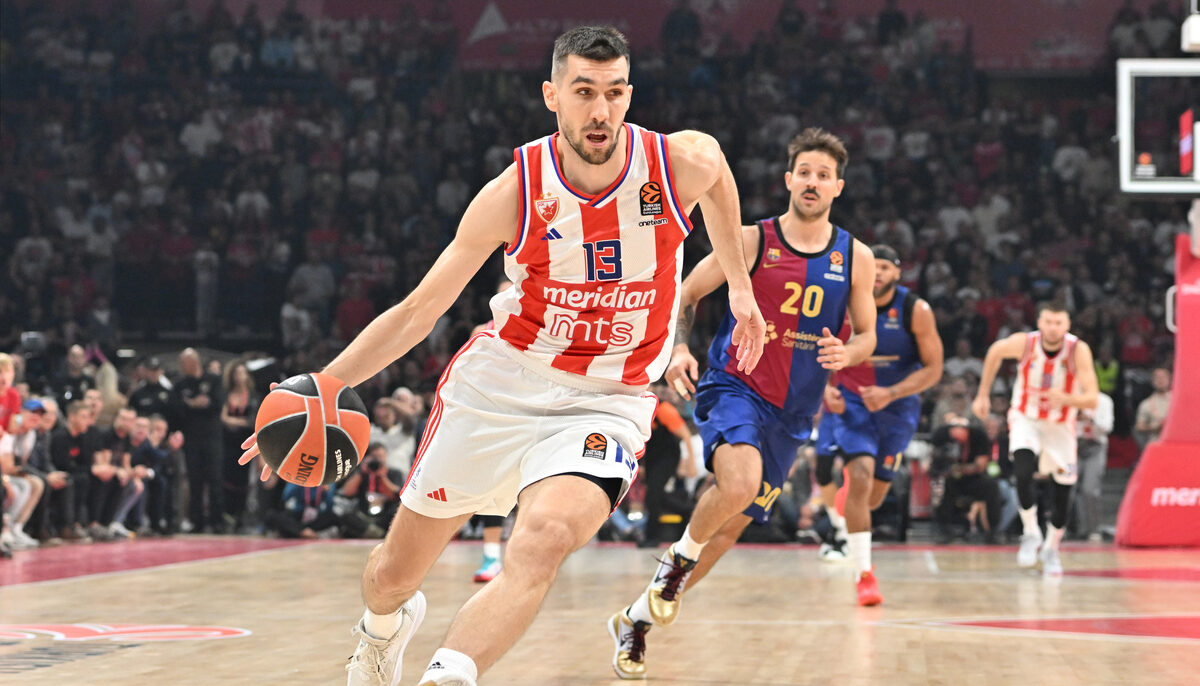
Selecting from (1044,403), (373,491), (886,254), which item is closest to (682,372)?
(886,254)

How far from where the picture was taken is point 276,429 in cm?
377

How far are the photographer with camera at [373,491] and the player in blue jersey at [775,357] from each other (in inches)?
322

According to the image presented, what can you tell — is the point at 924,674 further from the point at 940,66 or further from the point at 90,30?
the point at 90,30

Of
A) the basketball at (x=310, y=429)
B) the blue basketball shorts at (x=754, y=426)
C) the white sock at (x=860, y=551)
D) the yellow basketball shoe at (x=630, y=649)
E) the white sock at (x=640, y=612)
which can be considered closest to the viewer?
the basketball at (x=310, y=429)

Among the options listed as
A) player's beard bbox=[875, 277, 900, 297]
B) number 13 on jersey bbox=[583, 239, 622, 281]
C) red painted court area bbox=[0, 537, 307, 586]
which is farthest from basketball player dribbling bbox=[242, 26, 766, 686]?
red painted court area bbox=[0, 537, 307, 586]

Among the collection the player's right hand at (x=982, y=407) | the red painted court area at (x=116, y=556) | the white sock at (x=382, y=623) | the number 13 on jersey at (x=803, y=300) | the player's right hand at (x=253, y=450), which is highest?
the number 13 on jersey at (x=803, y=300)

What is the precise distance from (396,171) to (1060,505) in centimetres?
1242

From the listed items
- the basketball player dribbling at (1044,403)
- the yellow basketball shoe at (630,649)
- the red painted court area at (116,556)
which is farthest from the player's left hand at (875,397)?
the red painted court area at (116,556)

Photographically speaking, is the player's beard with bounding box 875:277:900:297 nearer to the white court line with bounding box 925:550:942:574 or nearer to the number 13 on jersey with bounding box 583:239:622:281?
the white court line with bounding box 925:550:942:574

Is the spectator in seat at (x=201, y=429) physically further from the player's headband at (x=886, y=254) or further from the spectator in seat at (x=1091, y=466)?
the spectator in seat at (x=1091, y=466)

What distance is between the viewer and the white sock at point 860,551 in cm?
811

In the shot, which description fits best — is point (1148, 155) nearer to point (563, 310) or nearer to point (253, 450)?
point (563, 310)

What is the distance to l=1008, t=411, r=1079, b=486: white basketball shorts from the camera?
11.2m

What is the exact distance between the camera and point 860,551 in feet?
27.0
